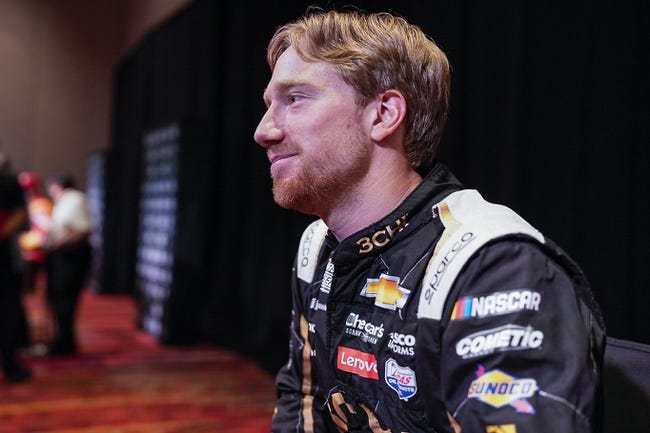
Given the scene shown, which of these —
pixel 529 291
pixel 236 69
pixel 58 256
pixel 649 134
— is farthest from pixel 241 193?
pixel 529 291

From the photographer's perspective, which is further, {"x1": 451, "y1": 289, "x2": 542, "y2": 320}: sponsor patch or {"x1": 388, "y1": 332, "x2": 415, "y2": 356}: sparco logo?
{"x1": 388, "y1": 332, "x2": 415, "y2": 356}: sparco logo

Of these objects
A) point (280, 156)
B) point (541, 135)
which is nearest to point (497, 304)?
point (280, 156)

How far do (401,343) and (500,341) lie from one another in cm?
20

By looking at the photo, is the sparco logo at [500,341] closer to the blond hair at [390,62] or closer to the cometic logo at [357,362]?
the cometic logo at [357,362]

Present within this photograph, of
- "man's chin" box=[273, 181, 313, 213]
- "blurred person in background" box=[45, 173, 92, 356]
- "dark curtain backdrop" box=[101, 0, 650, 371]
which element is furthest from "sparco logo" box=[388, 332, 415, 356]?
"blurred person in background" box=[45, 173, 92, 356]

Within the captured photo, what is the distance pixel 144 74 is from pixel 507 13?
6357mm

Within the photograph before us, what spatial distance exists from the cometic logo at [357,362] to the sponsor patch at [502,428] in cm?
27

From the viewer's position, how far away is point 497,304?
2.66ft

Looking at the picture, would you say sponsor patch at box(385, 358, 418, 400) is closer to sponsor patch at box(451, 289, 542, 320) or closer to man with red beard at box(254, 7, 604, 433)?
man with red beard at box(254, 7, 604, 433)

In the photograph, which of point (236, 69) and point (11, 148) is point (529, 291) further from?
point (11, 148)

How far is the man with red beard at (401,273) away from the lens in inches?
30.8

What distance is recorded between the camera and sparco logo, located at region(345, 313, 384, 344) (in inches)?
40.1

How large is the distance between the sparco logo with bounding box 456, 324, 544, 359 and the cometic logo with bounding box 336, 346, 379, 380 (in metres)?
0.22

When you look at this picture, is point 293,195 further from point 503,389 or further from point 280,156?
point 503,389
